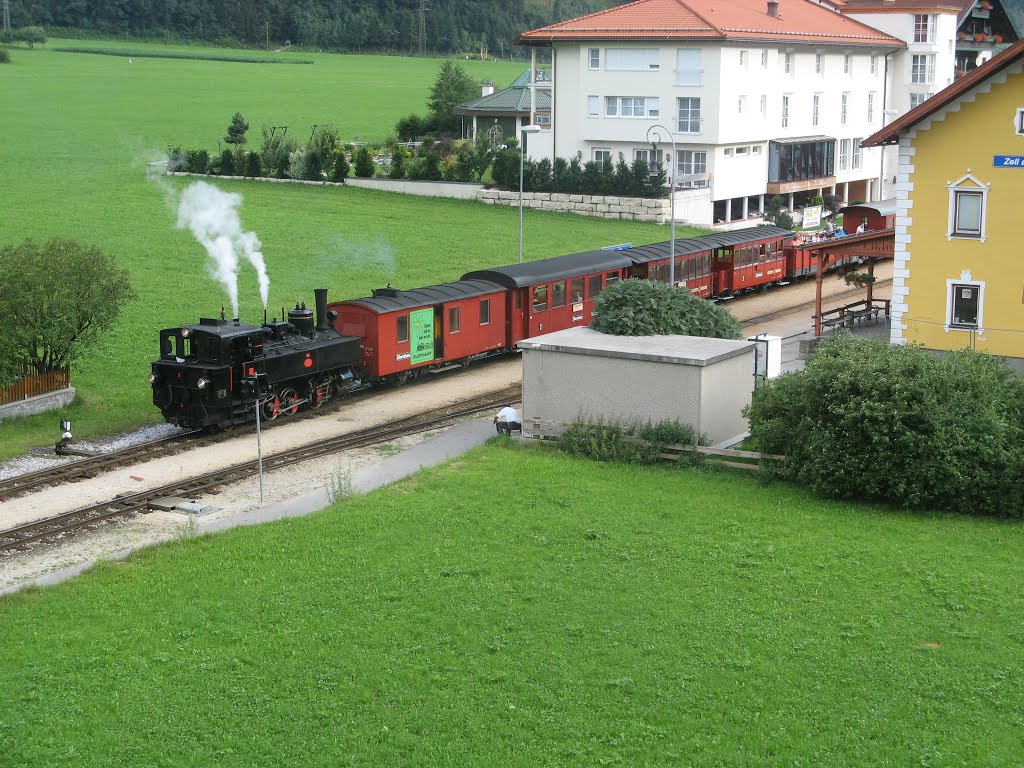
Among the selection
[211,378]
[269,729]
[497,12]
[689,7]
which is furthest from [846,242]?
[497,12]

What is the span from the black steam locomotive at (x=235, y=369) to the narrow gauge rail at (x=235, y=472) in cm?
178

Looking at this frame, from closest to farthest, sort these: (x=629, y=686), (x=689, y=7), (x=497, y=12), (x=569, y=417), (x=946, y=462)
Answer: (x=629, y=686), (x=946, y=462), (x=569, y=417), (x=689, y=7), (x=497, y=12)

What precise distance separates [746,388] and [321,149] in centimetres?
5037

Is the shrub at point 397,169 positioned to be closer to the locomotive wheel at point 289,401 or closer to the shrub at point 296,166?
the shrub at point 296,166

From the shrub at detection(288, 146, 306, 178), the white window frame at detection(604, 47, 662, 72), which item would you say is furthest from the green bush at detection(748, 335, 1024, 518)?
the shrub at detection(288, 146, 306, 178)

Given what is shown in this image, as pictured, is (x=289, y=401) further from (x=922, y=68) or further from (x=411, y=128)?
(x=411, y=128)

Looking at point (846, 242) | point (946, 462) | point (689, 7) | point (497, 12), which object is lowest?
point (946, 462)

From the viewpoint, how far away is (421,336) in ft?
109

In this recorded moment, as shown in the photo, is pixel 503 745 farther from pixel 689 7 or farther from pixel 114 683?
pixel 689 7

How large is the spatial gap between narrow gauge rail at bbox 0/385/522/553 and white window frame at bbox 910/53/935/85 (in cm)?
5475

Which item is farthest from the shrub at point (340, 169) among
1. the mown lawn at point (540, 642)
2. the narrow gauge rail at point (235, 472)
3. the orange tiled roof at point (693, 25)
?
the mown lawn at point (540, 642)

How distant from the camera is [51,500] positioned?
23797mm

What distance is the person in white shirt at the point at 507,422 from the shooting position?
27969 millimetres

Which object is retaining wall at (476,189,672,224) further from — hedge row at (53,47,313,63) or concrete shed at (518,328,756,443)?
hedge row at (53,47,313,63)
